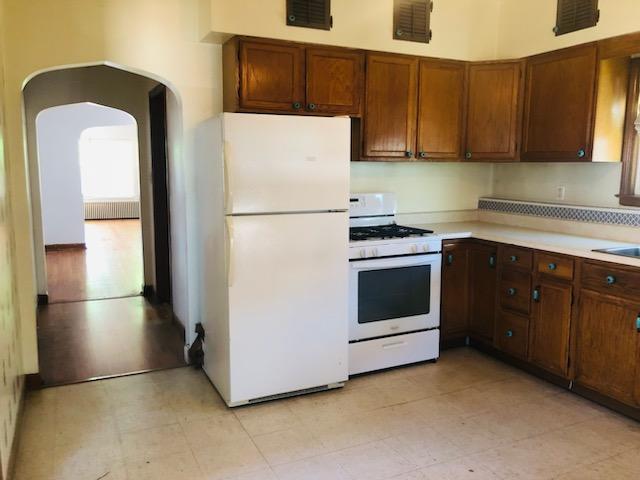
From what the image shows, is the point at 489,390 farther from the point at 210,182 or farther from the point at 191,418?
the point at 210,182

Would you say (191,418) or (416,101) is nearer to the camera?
(191,418)

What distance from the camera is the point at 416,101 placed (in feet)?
12.6

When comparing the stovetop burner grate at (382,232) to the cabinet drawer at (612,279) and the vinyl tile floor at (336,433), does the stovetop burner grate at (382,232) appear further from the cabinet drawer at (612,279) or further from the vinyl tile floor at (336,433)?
the cabinet drawer at (612,279)

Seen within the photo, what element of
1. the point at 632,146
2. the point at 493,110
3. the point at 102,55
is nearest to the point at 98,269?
the point at 102,55

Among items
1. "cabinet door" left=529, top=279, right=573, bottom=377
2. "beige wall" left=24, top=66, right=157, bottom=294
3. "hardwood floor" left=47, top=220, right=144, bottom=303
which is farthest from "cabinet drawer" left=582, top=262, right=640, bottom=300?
"hardwood floor" left=47, top=220, right=144, bottom=303

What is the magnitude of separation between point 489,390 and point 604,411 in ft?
2.08

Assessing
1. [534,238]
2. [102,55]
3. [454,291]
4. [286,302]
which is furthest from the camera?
[454,291]

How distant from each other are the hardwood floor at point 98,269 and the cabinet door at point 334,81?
3559 mm

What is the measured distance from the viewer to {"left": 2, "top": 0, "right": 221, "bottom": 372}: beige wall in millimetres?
3084

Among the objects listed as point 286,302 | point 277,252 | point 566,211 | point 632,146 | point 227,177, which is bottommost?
point 286,302

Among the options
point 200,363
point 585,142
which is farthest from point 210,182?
point 585,142

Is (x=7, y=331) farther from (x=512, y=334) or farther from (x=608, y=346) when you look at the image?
(x=608, y=346)

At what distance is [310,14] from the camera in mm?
3451

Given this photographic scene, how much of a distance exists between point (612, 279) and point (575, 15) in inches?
72.6
